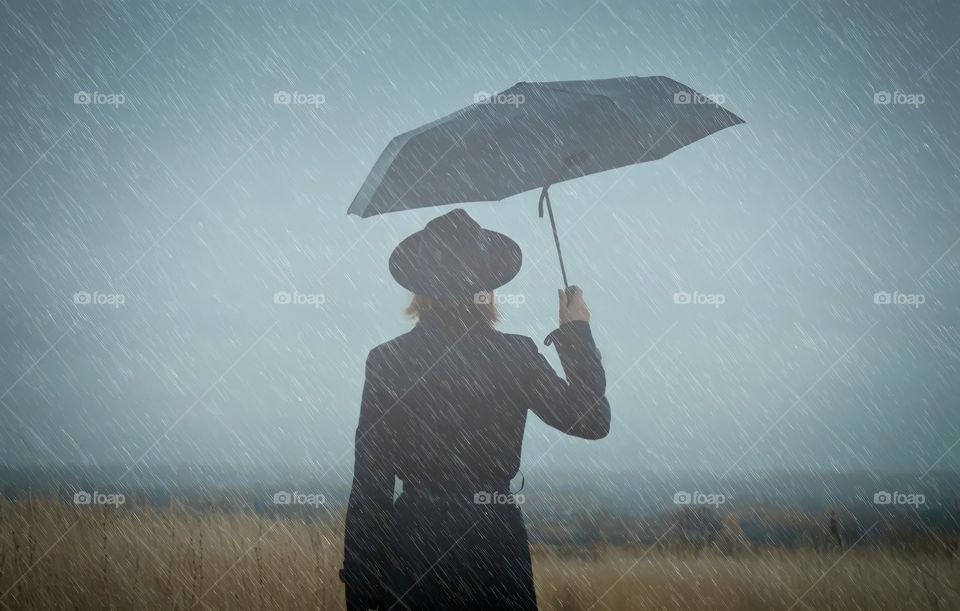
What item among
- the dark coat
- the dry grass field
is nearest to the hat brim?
the dark coat

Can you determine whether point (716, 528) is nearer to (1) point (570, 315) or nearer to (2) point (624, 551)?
(2) point (624, 551)

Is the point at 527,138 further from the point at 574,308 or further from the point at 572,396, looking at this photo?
the point at 572,396

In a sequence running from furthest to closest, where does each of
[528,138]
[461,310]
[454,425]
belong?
[528,138]
[461,310]
[454,425]

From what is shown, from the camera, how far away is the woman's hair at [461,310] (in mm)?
2594

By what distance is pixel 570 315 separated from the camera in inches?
107

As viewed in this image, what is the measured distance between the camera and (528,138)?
12.0ft

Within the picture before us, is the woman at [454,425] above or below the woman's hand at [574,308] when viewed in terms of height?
below

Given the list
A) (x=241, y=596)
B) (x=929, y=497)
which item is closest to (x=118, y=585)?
(x=241, y=596)

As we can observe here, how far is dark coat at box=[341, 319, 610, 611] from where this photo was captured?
249 centimetres

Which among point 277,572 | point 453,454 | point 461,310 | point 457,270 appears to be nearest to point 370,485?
point 453,454

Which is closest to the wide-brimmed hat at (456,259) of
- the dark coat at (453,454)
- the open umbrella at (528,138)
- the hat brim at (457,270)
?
the hat brim at (457,270)

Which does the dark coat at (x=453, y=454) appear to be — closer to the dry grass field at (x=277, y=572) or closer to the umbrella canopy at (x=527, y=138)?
the umbrella canopy at (x=527, y=138)

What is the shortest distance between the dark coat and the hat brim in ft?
0.50

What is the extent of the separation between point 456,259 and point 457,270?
1.7 inches
